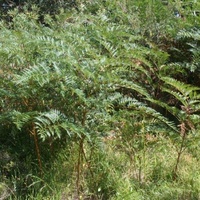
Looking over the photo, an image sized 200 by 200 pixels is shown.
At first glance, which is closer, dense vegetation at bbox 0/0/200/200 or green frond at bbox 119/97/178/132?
dense vegetation at bbox 0/0/200/200

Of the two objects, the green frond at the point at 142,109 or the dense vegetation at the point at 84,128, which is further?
the green frond at the point at 142,109

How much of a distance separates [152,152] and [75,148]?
29.4 inches

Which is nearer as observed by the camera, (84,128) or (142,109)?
(84,128)

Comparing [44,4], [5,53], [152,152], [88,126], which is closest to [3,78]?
[5,53]

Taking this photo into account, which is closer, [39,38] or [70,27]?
[39,38]

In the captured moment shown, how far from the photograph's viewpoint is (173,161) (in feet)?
11.7

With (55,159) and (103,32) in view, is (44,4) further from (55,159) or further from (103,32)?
(55,159)

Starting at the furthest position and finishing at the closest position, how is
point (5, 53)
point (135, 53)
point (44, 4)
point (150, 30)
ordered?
point (44, 4) → point (150, 30) → point (135, 53) → point (5, 53)

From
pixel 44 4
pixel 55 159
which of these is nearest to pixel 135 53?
pixel 55 159

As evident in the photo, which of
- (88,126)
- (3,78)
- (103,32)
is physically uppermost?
(103,32)

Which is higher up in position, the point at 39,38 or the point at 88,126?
the point at 39,38

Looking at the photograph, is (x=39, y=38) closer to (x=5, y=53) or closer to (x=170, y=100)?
(x=5, y=53)

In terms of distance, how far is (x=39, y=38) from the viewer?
10.4ft


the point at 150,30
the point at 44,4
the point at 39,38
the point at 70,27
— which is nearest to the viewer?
the point at 39,38
